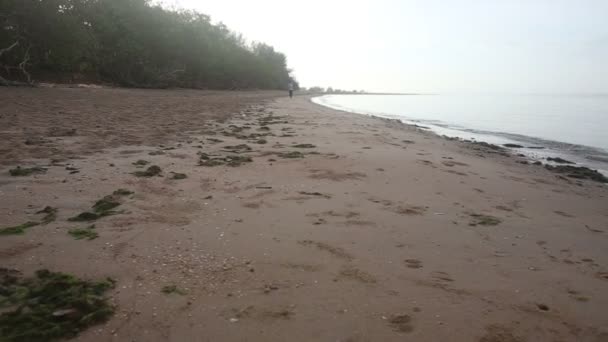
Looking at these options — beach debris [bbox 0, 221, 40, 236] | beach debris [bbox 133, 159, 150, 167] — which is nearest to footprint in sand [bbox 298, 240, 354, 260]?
beach debris [bbox 0, 221, 40, 236]

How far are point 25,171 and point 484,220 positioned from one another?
14.8ft

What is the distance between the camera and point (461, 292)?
7.05ft

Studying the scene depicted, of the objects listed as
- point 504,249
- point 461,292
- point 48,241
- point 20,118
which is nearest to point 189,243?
point 48,241

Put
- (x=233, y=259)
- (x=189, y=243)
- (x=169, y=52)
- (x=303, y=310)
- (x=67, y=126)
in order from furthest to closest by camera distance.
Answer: (x=169, y=52) → (x=67, y=126) → (x=189, y=243) → (x=233, y=259) → (x=303, y=310)

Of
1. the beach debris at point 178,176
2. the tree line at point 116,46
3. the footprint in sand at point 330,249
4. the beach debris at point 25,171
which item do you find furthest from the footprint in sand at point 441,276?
the tree line at point 116,46

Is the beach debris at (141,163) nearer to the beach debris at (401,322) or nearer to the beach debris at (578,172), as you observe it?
the beach debris at (401,322)

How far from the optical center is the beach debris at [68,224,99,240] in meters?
2.55

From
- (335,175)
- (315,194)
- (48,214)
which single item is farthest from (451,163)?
(48,214)

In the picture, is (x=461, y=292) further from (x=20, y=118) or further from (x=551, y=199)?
(x=20, y=118)

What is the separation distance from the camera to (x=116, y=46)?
25.2 meters

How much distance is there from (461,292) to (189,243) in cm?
176

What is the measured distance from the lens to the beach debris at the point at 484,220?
10.8 ft

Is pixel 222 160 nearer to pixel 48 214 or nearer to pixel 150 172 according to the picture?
pixel 150 172

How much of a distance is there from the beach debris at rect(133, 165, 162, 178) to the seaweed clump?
6.73 ft
